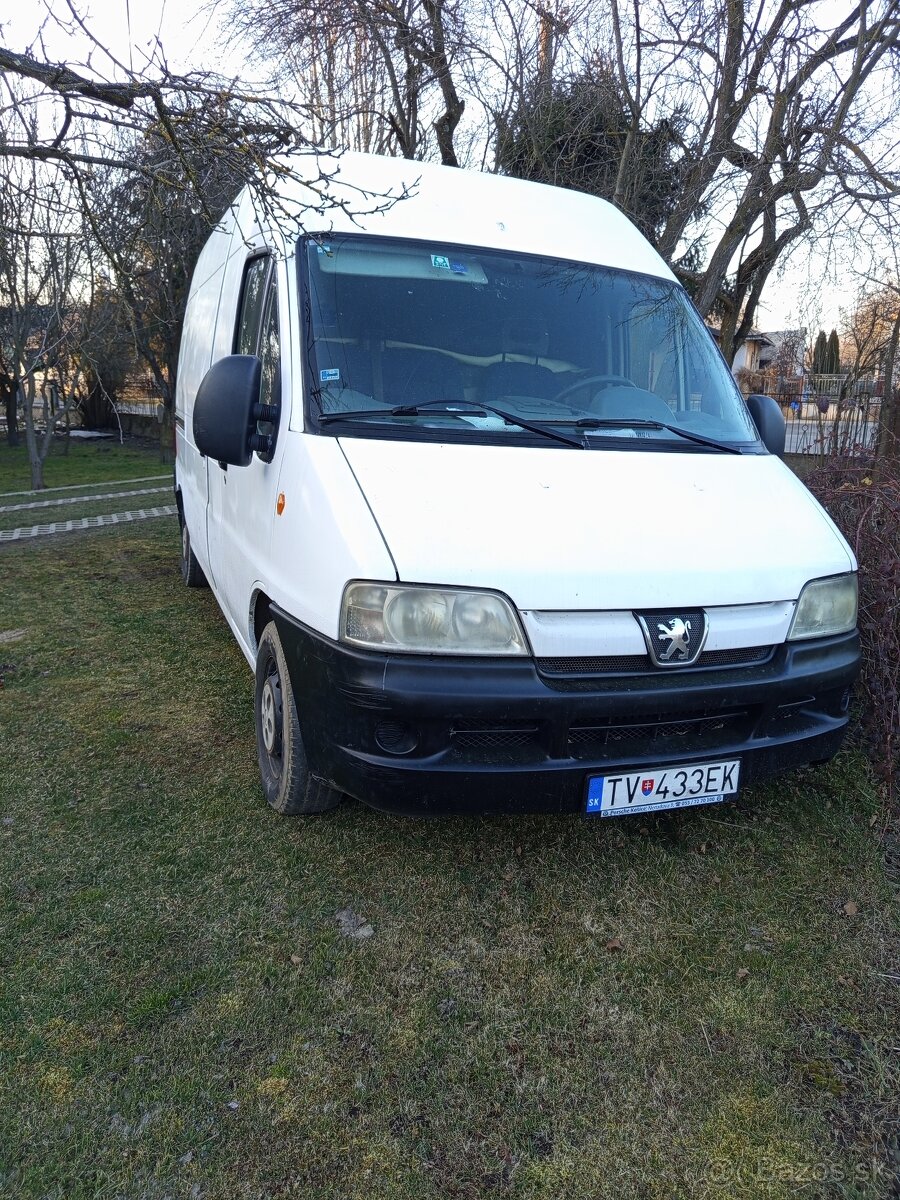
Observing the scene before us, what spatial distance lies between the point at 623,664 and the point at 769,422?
1.77 m

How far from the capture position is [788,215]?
26.9ft

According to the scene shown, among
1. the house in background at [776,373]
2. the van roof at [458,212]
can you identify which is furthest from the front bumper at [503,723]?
the house in background at [776,373]

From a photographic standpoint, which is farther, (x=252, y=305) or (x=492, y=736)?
(x=252, y=305)

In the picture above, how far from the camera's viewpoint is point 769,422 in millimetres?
3787

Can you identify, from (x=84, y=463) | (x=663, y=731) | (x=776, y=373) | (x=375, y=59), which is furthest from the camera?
(x=84, y=463)

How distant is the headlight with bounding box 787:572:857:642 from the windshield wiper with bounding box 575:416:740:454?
2.30 feet

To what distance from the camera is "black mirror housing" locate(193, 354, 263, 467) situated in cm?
314

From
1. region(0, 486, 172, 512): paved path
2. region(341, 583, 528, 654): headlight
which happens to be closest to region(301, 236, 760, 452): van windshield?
region(341, 583, 528, 654): headlight

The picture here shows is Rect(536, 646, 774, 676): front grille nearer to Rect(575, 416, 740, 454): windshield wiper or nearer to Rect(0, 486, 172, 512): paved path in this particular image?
Rect(575, 416, 740, 454): windshield wiper

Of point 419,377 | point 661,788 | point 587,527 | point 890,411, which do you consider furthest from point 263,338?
point 890,411

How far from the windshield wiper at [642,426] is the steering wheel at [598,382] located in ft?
0.72

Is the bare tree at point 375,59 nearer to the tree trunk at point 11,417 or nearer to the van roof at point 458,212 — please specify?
the van roof at point 458,212

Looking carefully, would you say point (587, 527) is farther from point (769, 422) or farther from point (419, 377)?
point (769, 422)

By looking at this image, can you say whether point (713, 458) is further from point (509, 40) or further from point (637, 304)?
point (509, 40)
